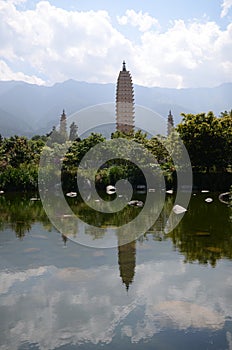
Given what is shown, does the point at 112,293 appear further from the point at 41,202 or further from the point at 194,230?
the point at 41,202

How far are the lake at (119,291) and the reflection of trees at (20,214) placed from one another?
1.13 meters

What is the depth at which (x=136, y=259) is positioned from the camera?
816 centimetres

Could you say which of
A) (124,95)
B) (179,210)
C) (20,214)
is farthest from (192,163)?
(124,95)

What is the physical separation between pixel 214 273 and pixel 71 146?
21.0 m

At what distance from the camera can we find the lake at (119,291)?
476 centimetres

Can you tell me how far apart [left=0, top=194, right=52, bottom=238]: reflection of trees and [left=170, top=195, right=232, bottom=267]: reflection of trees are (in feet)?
13.9

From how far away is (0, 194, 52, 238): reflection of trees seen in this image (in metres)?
12.0

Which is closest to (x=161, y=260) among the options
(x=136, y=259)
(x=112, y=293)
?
(x=136, y=259)

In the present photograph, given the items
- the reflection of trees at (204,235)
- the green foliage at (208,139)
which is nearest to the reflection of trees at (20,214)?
the reflection of trees at (204,235)

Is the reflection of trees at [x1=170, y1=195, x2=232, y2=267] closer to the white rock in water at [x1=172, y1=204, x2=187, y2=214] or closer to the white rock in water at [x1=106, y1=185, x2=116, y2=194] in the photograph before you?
the white rock in water at [x1=172, y1=204, x2=187, y2=214]

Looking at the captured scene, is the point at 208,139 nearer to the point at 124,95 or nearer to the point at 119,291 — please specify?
the point at 119,291

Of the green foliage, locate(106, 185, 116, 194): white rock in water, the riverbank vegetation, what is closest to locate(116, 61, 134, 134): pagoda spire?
the riverbank vegetation

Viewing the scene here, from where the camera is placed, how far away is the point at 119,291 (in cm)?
630

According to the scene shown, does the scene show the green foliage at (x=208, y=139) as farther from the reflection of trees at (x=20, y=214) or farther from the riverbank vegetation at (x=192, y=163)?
the reflection of trees at (x=20, y=214)
